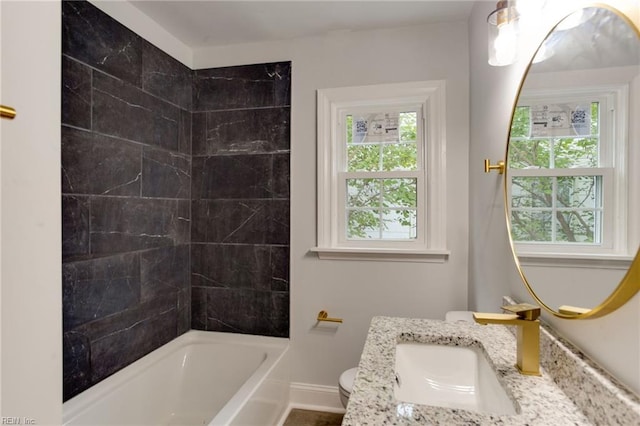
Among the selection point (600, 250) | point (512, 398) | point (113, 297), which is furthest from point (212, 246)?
point (600, 250)

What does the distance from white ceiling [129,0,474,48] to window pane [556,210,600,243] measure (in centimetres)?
160

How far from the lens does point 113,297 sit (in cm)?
178

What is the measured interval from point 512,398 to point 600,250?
41 cm

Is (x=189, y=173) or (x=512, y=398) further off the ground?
(x=189, y=173)

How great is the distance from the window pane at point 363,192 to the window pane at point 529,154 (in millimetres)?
1082

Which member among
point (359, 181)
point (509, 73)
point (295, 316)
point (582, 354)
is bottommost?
point (295, 316)

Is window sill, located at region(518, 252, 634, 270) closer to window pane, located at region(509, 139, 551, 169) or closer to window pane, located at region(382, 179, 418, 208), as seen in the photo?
window pane, located at region(509, 139, 551, 169)

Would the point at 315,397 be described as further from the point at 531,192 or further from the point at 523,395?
the point at 531,192

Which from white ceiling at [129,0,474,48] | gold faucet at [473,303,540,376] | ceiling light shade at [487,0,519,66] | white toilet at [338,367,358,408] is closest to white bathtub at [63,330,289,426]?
white toilet at [338,367,358,408]

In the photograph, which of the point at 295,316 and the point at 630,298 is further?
the point at 295,316

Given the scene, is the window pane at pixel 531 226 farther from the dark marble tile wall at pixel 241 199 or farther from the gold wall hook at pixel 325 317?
the dark marble tile wall at pixel 241 199

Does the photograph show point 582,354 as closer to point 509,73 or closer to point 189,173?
point 509,73

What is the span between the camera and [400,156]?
86.1 inches

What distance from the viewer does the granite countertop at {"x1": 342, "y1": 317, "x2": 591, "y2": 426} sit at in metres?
0.69
